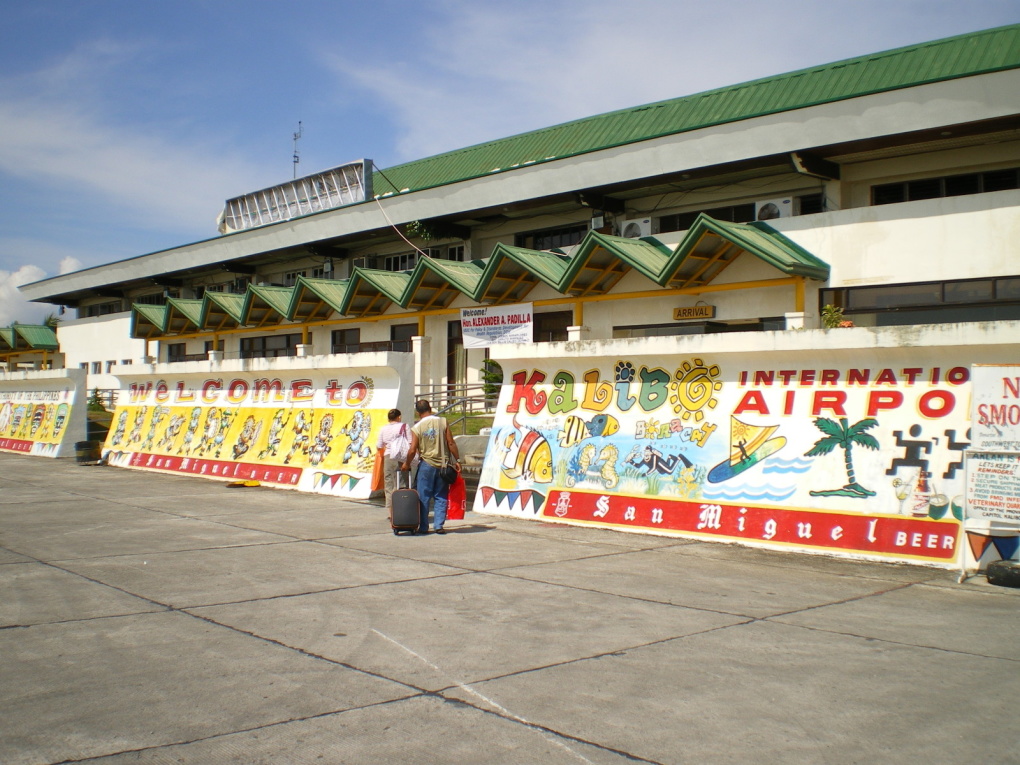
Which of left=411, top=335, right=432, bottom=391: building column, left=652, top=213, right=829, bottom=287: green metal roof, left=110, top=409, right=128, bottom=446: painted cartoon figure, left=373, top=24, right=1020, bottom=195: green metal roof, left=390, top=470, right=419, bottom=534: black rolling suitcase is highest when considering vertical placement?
left=373, top=24, right=1020, bottom=195: green metal roof

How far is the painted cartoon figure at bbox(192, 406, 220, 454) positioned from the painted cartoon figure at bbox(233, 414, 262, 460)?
1.13m

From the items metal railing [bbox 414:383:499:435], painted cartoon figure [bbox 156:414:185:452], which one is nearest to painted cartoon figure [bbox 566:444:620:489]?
metal railing [bbox 414:383:499:435]

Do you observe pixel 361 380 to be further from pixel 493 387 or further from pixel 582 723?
pixel 582 723

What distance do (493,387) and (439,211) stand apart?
7.38 meters

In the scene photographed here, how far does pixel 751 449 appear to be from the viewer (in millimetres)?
10688

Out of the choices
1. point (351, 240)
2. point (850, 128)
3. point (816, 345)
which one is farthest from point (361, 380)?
point (351, 240)

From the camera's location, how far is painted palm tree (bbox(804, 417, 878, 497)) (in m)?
9.67

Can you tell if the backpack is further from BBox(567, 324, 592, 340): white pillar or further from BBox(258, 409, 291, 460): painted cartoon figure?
BBox(567, 324, 592, 340): white pillar

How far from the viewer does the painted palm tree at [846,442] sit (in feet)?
31.7

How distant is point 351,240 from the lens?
3438 cm

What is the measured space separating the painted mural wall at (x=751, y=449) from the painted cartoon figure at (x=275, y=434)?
578cm

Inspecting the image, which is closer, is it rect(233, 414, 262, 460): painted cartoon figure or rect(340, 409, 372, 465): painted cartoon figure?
rect(340, 409, 372, 465): painted cartoon figure

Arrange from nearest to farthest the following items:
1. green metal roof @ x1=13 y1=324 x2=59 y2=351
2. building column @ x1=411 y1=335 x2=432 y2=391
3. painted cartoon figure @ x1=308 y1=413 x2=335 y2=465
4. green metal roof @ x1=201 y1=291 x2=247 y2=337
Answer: painted cartoon figure @ x1=308 y1=413 x2=335 y2=465, building column @ x1=411 y1=335 x2=432 y2=391, green metal roof @ x1=201 y1=291 x2=247 y2=337, green metal roof @ x1=13 y1=324 x2=59 y2=351

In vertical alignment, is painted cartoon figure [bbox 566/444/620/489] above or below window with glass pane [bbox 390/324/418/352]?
below
